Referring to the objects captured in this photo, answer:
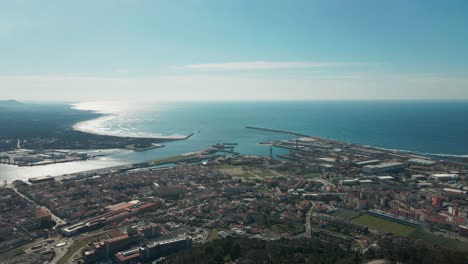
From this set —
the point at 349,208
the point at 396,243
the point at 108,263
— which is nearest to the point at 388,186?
the point at 349,208

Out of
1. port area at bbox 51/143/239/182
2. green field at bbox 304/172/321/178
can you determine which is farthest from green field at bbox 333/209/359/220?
port area at bbox 51/143/239/182

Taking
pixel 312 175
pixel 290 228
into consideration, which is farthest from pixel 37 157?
pixel 290 228

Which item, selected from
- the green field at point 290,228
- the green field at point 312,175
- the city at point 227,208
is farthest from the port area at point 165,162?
the green field at point 290,228

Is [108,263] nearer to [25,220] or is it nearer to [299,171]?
[25,220]

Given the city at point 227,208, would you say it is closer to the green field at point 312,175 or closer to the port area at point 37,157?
the green field at point 312,175

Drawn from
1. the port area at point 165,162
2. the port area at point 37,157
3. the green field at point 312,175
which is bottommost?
the port area at point 37,157

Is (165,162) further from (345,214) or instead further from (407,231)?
(407,231)

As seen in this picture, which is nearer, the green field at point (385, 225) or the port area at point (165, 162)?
the green field at point (385, 225)

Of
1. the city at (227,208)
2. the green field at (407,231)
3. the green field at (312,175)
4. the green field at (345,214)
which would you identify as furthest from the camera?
the green field at (312,175)
